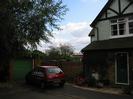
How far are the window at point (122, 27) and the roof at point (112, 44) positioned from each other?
722 mm

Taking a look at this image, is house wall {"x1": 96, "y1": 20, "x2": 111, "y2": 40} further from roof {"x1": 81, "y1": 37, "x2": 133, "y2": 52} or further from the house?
roof {"x1": 81, "y1": 37, "x2": 133, "y2": 52}

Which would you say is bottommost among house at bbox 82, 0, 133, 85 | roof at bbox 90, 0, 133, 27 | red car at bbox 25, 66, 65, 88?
red car at bbox 25, 66, 65, 88

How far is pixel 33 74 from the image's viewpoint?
2144 centimetres

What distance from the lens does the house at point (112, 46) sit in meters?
19.8

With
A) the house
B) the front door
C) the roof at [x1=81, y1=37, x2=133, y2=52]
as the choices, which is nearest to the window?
the house

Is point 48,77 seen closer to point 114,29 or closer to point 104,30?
point 104,30

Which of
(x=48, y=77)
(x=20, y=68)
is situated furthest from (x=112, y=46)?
(x=20, y=68)

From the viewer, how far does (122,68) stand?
20062 millimetres

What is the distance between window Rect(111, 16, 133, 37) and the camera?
70.1 ft

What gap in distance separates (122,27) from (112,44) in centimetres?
210

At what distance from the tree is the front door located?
5.72 metres

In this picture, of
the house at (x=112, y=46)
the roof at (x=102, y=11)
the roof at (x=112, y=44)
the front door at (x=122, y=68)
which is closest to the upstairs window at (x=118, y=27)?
the house at (x=112, y=46)

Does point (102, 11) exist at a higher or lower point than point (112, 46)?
higher

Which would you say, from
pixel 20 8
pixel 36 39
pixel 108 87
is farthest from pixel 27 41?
pixel 108 87
